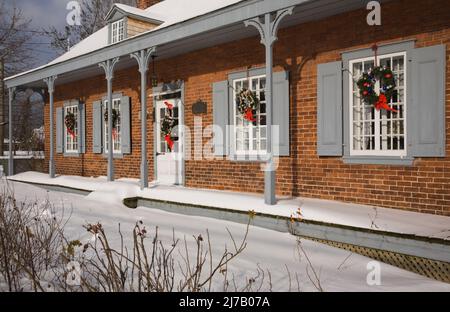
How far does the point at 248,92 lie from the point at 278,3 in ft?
6.83

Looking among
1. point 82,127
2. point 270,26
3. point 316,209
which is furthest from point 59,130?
point 316,209

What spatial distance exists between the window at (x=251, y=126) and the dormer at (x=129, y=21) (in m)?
4.23

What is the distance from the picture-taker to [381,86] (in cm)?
633

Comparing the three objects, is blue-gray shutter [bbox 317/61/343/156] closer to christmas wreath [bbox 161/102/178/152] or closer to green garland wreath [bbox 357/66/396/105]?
green garland wreath [bbox 357/66/396/105]

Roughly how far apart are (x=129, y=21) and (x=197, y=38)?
3.62m

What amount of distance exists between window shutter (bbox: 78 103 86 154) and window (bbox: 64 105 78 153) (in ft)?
1.22

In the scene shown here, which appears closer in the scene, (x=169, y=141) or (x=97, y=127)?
(x=169, y=141)

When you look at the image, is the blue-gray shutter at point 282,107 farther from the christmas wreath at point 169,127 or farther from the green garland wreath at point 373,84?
the christmas wreath at point 169,127

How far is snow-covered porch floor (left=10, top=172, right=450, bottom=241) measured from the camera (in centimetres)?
514

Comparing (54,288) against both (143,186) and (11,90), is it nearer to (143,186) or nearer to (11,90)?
(143,186)

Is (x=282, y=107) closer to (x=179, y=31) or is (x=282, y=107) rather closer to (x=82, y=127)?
(x=179, y=31)

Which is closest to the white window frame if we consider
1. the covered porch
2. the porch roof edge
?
the covered porch

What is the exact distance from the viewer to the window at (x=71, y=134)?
13.4 meters

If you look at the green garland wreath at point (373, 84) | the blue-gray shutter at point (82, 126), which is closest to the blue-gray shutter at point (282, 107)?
the green garland wreath at point (373, 84)
